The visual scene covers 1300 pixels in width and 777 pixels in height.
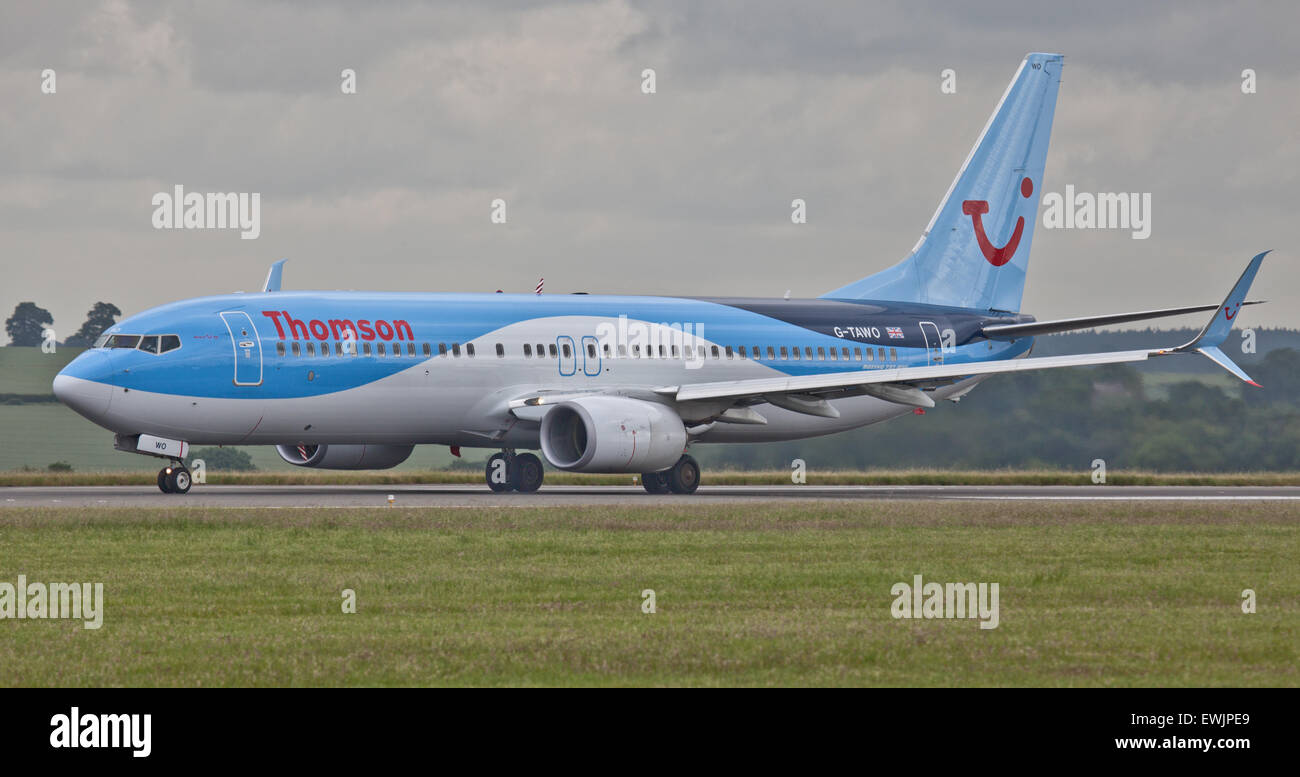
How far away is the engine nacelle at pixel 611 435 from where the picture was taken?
34.9 meters

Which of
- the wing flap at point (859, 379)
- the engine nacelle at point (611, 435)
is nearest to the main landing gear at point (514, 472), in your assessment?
the engine nacelle at point (611, 435)

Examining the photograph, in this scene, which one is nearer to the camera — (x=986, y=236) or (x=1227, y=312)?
(x=1227, y=312)

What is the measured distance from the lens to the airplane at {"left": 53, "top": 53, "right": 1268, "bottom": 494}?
33.4 meters

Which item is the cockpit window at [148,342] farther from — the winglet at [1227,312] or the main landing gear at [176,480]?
the winglet at [1227,312]

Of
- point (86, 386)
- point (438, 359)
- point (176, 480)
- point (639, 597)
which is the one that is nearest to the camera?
point (639, 597)

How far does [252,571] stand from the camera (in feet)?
62.3

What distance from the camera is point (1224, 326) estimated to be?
113 feet

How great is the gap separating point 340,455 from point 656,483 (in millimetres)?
7192

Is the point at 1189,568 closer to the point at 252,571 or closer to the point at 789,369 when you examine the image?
the point at 252,571

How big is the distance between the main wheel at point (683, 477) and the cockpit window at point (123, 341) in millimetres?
11827

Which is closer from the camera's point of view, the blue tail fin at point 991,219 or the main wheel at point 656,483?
the main wheel at point 656,483

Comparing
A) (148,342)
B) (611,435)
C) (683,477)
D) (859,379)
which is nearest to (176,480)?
(148,342)

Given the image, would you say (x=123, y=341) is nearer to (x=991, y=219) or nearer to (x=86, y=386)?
(x=86, y=386)
